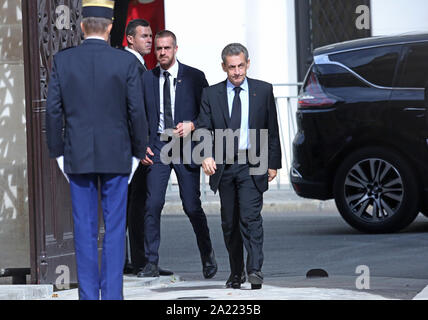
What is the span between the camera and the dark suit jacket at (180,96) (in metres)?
9.98

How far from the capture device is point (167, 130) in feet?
32.7

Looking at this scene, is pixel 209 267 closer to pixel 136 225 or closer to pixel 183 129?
pixel 136 225

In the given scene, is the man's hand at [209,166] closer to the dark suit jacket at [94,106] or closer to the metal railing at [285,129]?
the dark suit jacket at [94,106]

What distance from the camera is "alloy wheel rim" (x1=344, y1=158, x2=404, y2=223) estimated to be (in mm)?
12953

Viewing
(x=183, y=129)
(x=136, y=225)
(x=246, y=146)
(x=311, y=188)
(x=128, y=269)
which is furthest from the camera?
(x=311, y=188)

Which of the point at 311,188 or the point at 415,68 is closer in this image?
the point at 415,68

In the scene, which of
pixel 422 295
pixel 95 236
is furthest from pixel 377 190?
pixel 95 236

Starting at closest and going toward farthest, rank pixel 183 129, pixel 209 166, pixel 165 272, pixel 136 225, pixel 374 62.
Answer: pixel 209 166
pixel 183 129
pixel 165 272
pixel 136 225
pixel 374 62

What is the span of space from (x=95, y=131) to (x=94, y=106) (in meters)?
0.14

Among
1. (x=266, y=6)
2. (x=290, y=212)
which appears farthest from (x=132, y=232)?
(x=266, y=6)

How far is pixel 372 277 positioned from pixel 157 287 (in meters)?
1.59

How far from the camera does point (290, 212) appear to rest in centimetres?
1638

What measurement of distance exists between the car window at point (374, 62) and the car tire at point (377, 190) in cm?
71
